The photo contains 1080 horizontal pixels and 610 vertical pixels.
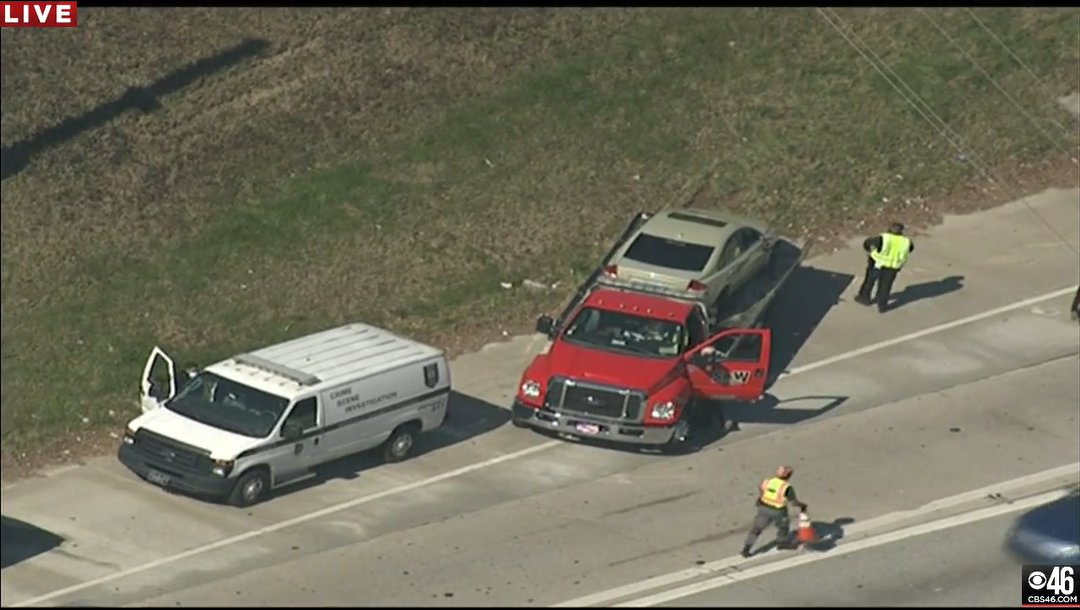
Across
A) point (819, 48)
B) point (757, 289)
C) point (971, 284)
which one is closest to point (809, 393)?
point (757, 289)

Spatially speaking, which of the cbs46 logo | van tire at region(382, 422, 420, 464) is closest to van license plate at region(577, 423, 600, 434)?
van tire at region(382, 422, 420, 464)

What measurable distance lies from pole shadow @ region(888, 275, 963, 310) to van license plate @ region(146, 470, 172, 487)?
478 inches

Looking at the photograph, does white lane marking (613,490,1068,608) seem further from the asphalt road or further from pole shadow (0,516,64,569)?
pole shadow (0,516,64,569)

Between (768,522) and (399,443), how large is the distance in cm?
553

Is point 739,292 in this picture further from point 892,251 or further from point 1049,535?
point 1049,535

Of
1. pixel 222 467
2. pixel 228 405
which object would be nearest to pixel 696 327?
pixel 228 405

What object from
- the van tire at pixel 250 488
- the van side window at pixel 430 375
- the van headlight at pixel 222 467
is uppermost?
the van side window at pixel 430 375

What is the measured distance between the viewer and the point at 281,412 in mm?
25672

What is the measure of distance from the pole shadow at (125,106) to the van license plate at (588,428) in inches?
453

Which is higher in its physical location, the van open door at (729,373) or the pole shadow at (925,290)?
the pole shadow at (925,290)

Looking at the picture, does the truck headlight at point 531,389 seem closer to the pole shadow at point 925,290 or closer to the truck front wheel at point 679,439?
the truck front wheel at point 679,439

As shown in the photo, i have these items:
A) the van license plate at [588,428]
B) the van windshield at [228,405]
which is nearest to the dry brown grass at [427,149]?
the van windshield at [228,405]

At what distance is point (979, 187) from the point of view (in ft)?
116

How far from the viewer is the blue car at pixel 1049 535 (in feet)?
74.7
